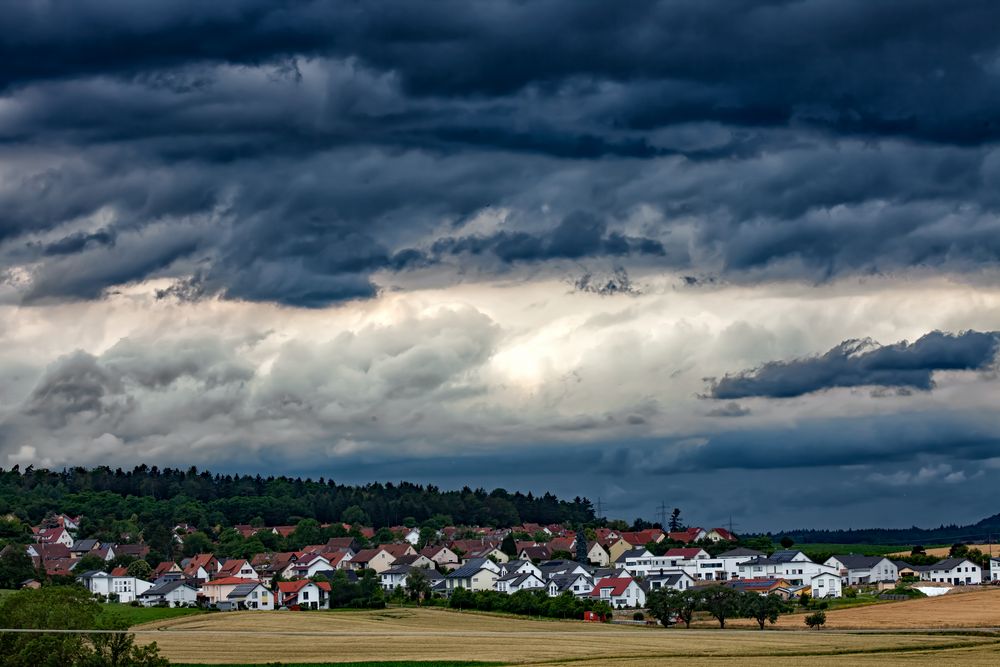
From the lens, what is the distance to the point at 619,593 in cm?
16162

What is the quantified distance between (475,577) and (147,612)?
147ft

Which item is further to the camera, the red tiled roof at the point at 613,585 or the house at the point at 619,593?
the red tiled roof at the point at 613,585

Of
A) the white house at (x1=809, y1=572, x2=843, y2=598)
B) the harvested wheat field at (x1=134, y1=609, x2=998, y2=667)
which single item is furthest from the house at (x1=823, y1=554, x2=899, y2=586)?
the harvested wheat field at (x1=134, y1=609, x2=998, y2=667)

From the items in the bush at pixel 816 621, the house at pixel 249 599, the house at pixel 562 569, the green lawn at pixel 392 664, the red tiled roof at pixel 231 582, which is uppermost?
the house at pixel 562 569

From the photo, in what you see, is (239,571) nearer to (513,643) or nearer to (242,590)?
(242,590)

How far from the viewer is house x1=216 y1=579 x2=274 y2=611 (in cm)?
16475

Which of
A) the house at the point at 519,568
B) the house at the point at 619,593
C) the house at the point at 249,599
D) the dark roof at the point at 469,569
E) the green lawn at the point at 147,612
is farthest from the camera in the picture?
the house at the point at 519,568

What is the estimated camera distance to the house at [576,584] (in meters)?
168

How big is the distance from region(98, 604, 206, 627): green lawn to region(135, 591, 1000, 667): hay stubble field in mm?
3659

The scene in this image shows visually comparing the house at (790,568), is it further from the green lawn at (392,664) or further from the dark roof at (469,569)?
the green lawn at (392,664)

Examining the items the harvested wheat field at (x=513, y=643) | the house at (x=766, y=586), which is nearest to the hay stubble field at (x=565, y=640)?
the harvested wheat field at (x=513, y=643)

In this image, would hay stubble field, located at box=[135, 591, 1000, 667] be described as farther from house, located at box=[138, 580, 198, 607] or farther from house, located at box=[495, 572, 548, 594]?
house, located at box=[138, 580, 198, 607]

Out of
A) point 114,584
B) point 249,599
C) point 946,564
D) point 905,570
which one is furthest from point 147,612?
point 946,564

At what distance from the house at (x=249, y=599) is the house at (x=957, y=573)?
8577cm
